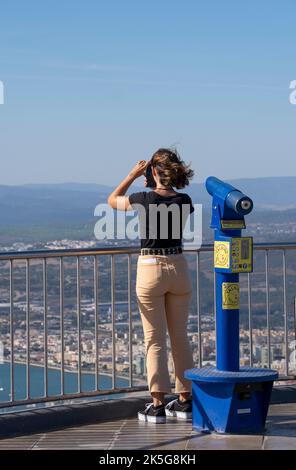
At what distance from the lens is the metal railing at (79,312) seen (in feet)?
25.1

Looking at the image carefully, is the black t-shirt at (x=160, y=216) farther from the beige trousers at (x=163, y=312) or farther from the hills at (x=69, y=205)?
the hills at (x=69, y=205)

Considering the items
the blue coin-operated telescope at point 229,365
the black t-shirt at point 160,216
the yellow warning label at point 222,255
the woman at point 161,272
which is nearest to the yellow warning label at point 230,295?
the blue coin-operated telescope at point 229,365

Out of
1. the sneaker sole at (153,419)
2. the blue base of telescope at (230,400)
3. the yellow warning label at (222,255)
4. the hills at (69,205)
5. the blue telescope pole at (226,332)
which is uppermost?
the hills at (69,205)

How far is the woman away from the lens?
7.46 m

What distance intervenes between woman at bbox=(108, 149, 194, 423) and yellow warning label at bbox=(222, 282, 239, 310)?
1.34ft

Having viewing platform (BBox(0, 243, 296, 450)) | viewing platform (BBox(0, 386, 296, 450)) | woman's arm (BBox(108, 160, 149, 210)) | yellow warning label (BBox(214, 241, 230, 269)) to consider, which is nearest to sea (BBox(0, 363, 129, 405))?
viewing platform (BBox(0, 243, 296, 450))

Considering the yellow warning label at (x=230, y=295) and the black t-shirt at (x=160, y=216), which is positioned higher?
the black t-shirt at (x=160, y=216)

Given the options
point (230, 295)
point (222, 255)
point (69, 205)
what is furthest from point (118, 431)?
point (69, 205)

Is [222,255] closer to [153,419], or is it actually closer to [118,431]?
[153,419]

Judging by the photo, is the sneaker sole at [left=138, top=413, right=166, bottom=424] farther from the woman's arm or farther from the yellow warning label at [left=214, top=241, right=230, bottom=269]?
the woman's arm

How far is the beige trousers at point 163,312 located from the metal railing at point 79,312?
0.49 m

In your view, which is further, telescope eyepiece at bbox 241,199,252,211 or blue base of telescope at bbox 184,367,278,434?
blue base of telescope at bbox 184,367,278,434
